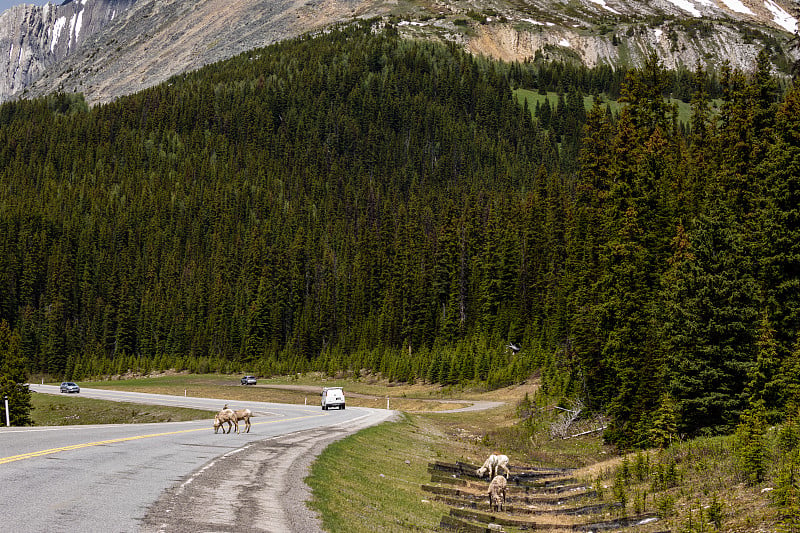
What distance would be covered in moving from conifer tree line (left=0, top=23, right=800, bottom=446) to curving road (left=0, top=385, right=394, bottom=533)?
47.8 feet

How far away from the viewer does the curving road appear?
34.0 feet

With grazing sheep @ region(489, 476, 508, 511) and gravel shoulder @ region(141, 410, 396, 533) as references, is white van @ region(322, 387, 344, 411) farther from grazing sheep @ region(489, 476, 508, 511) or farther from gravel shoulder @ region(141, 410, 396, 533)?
grazing sheep @ region(489, 476, 508, 511)

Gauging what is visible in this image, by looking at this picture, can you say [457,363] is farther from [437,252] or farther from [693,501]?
[693,501]

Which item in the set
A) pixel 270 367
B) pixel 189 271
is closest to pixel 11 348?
pixel 270 367

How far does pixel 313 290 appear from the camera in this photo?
13075 cm

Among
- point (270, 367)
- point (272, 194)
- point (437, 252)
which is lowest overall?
point (270, 367)

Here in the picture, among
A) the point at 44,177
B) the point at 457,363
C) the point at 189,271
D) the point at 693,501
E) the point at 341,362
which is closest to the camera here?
the point at 693,501

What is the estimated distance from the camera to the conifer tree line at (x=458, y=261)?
2783 centimetres

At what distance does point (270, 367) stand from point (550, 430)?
7135cm

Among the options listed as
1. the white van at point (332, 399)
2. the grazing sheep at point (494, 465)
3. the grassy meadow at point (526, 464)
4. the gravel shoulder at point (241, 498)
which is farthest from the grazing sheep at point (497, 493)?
the white van at point (332, 399)

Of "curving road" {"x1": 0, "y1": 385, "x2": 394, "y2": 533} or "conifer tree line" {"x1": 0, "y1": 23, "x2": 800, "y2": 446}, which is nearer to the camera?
"curving road" {"x1": 0, "y1": 385, "x2": 394, "y2": 533}

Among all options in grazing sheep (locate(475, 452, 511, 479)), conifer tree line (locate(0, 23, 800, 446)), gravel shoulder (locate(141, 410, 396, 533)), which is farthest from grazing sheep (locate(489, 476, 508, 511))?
conifer tree line (locate(0, 23, 800, 446))

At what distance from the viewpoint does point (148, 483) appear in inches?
541

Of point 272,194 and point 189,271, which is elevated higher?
point 272,194
